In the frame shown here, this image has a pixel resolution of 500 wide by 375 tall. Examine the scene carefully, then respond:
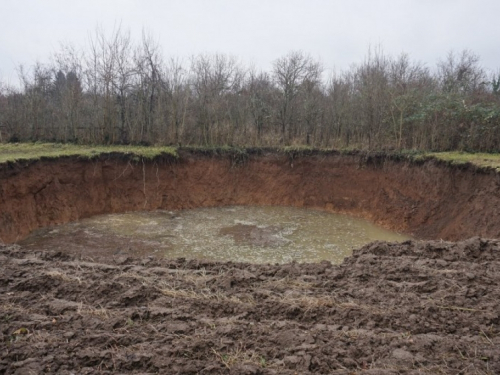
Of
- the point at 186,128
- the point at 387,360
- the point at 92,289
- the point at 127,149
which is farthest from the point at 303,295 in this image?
the point at 186,128

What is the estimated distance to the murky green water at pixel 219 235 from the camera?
31.6 feet

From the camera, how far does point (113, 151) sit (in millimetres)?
14547

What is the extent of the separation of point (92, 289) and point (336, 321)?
10.4 feet

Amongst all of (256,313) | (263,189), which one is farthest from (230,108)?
(256,313)

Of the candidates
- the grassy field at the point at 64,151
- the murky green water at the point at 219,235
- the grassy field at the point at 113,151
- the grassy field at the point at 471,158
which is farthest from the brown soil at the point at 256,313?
the grassy field at the point at 64,151

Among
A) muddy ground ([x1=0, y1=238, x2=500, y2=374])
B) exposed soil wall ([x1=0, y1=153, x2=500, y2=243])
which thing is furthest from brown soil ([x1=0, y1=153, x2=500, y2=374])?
exposed soil wall ([x1=0, y1=153, x2=500, y2=243])

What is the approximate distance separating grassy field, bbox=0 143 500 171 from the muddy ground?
692cm

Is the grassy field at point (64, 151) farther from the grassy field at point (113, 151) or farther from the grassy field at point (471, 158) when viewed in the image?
the grassy field at point (471, 158)

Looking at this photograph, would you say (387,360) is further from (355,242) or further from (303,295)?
(355,242)

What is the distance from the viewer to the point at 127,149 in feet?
50.5

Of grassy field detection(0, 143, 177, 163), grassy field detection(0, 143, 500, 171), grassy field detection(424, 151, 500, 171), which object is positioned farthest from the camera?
grassy field detection(0, 143, 177, 163)

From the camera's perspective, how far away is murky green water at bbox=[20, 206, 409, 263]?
380 inches

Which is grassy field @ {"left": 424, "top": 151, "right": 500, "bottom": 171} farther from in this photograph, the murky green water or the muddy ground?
the muddy ground

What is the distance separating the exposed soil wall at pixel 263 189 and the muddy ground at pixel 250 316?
18.9 ft
